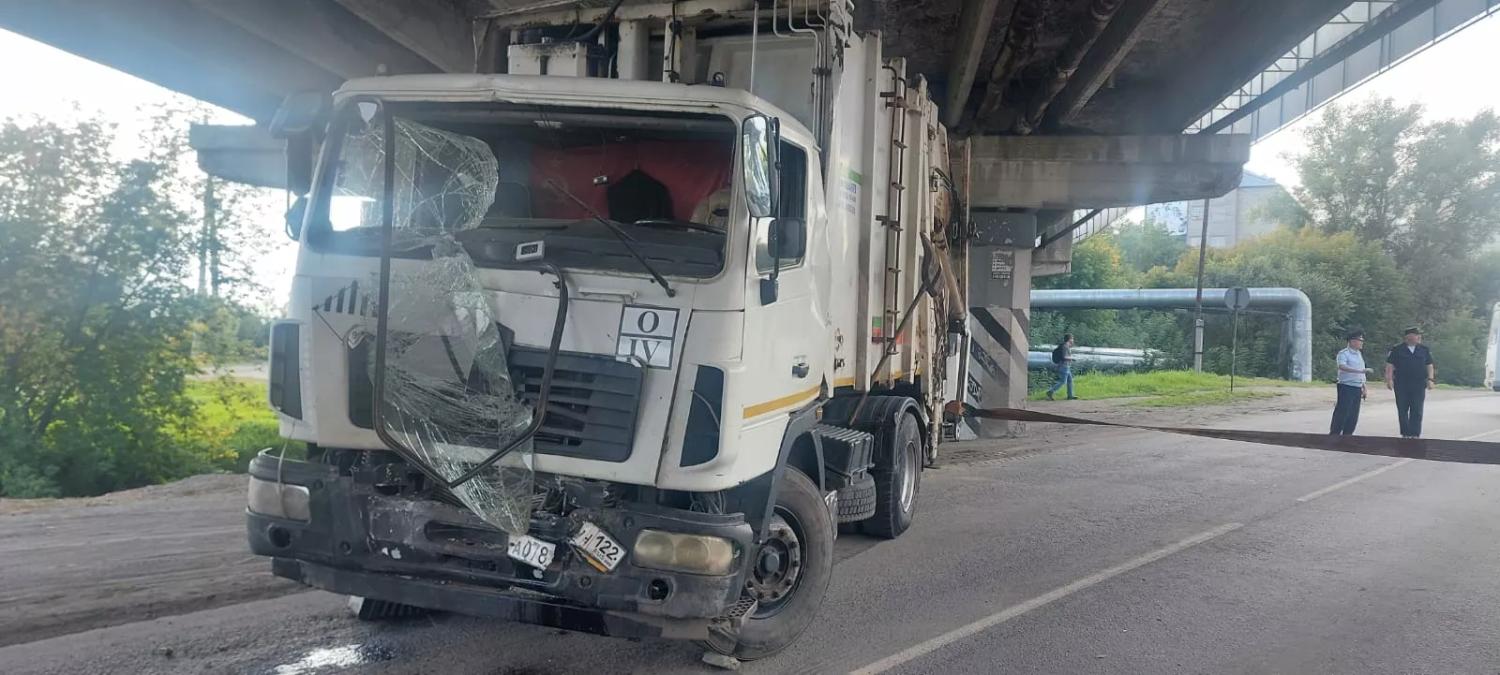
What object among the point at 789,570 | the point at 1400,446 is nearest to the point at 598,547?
the point at 789,570

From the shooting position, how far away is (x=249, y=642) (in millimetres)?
4445

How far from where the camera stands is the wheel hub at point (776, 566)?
4.30 metres

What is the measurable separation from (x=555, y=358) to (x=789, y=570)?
1685 mm

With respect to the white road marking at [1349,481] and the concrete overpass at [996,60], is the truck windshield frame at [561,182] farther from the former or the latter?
the white road marking at [1349,481]

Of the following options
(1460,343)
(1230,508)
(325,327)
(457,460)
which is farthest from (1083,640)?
(1460,343)

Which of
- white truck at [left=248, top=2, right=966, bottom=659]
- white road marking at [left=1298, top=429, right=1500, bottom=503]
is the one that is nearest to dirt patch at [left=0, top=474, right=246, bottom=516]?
white truck at [left=248, top=2, right=966, bottom=659]

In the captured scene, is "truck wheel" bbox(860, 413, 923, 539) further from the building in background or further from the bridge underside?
the building in background

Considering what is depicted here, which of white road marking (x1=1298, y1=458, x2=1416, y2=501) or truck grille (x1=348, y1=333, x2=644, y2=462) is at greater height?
truck grille (x1=348, y1=333, x2=644, y2=462)

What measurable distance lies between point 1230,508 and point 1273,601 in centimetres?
317

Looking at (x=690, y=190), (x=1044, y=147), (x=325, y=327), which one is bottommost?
(x=325, y=327)

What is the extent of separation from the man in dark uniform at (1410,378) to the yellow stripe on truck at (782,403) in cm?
1180

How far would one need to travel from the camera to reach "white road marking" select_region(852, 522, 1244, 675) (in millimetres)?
4504

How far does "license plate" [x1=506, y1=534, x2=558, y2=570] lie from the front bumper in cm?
3

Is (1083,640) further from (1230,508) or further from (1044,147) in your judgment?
(1044,147)
